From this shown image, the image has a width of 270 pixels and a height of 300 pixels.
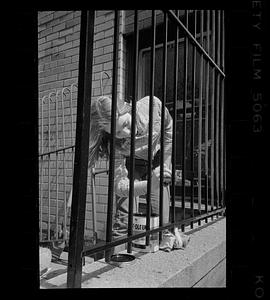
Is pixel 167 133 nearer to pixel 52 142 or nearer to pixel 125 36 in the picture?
pixel 125 36

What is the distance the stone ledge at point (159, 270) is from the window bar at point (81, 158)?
9 centimetres

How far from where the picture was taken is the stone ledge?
0.87m

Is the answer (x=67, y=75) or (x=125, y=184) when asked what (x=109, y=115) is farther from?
(x=67, y=75)

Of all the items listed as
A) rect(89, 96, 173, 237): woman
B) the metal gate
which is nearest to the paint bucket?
rect(89, 96, 173, 237): woman

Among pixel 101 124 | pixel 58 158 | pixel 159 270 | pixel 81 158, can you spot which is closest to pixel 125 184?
pixel 101 124

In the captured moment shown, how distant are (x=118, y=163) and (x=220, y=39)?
1.14 meters

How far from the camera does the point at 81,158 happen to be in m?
0.81

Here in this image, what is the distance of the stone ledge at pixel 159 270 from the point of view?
866 mm

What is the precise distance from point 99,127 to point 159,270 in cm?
78

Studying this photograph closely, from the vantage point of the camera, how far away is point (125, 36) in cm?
293

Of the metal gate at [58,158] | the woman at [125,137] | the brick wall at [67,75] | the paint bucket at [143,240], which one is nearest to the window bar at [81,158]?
the paint bucket at [143,240]

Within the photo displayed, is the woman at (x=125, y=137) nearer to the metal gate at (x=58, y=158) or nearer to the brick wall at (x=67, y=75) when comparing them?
the brick wall at (x=67, y=75)
